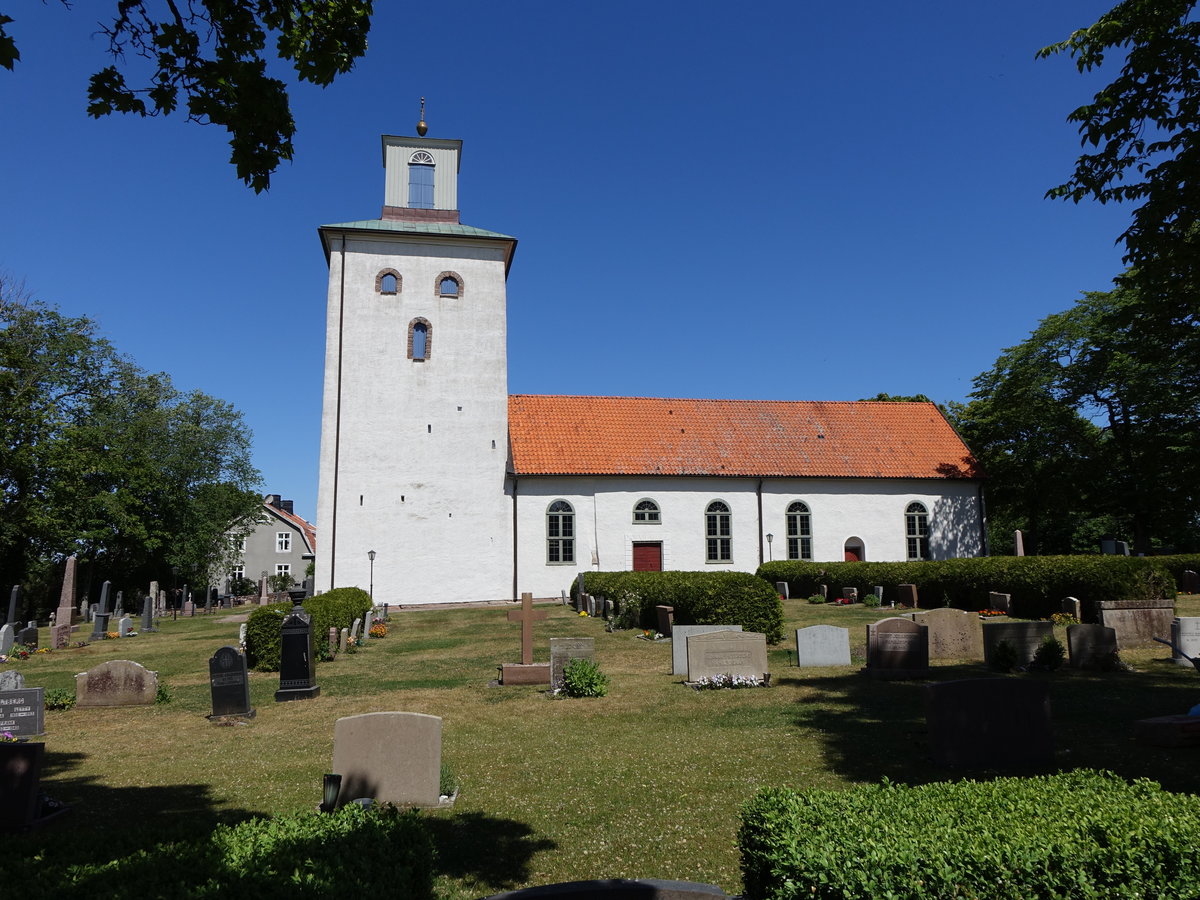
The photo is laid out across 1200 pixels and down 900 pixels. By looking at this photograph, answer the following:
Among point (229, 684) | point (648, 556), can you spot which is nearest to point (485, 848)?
point (229, 684)

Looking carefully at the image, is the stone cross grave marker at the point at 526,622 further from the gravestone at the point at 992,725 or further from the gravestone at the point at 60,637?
the gravestone at the point at 60,637

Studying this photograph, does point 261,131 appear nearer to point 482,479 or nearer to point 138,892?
point 138,892

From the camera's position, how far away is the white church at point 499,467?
28750mm

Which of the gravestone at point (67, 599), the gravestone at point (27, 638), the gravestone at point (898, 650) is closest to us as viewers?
the gravestone at point (898, 650)

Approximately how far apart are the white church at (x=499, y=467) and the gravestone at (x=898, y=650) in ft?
60.1

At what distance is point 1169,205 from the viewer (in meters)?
9.70

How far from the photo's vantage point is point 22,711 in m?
9.98

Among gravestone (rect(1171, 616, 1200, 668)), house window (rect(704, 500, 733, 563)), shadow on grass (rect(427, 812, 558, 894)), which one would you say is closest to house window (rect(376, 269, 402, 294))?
house window (rect(704, 500, 733, 563))

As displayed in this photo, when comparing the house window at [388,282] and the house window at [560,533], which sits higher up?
the house window at [388,282]

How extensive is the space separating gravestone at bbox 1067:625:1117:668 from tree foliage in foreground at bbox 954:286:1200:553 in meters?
19.7

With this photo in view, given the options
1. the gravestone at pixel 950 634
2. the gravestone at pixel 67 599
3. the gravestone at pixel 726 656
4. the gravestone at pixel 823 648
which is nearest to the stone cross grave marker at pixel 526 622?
the gravestone at pixel 726 656

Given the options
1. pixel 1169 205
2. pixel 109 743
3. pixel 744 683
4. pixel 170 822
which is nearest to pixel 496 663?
pixel 744 683

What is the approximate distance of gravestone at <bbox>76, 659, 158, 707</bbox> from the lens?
12.4 m

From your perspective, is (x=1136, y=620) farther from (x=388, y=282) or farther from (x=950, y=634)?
(x=388, y=282)
